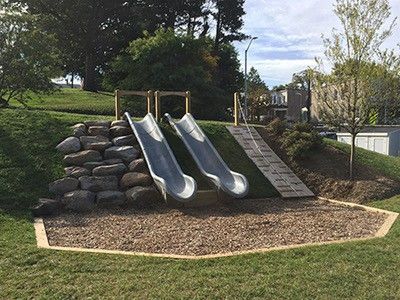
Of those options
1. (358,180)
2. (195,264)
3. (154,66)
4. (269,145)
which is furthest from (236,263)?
(154,66)

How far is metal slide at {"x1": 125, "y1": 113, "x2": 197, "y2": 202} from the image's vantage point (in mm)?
9039

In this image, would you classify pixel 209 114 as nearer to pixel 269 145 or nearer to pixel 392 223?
pixel 269 145

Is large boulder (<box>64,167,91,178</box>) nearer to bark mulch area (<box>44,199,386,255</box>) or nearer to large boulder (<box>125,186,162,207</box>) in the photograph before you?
large boulder (<box>125,186,162,207</box>)

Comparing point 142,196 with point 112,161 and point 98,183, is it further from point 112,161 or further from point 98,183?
point 112,161

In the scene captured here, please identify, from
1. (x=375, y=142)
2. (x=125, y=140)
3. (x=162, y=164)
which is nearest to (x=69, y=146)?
(x=125, y=140)

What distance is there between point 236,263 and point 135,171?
16.9 feet

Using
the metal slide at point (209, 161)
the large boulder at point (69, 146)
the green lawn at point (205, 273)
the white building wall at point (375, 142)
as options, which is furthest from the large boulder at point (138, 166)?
the white building wall at point (375, 142)

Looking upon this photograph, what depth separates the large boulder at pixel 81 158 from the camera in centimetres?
1041

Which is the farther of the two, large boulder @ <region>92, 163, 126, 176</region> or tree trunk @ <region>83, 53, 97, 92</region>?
tree trunk @ <region>83, 53, 97, 92</region>

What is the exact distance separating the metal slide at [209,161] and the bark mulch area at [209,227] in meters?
0.40

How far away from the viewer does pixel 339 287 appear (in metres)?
4.92

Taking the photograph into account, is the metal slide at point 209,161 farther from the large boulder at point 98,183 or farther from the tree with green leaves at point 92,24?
the tree with green leaves at point 92,24

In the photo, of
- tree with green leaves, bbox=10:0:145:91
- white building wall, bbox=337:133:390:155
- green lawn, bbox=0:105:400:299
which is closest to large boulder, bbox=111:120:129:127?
green lawn, bbox=0:105:400:299

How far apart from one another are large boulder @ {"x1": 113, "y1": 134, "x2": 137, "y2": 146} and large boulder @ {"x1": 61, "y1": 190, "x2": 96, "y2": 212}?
95.5 inches
